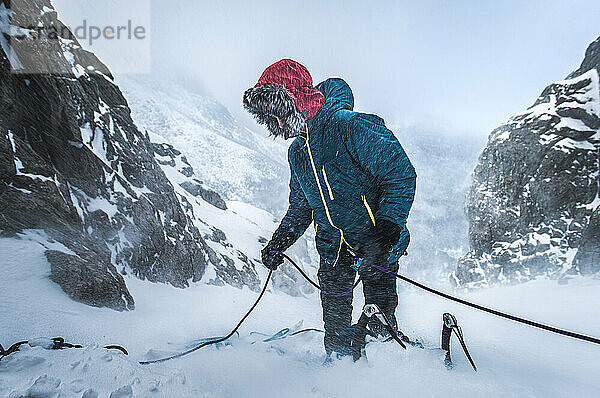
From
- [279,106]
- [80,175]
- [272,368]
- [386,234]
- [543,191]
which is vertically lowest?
[272,368]

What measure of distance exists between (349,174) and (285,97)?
29.8 inches

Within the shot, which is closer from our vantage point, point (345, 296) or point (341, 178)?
point (341, 178)

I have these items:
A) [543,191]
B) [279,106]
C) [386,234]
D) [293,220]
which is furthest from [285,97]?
[543,191]

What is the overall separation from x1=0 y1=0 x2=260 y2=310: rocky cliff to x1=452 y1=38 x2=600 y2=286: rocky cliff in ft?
63.6

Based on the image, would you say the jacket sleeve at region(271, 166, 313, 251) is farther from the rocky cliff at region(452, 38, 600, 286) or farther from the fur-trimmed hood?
the rocky cliff at region(452, 38, 600, 286)

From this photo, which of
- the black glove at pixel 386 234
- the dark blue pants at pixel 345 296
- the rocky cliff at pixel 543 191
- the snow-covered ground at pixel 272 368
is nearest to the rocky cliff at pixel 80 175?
the snow-covered ground at pixel 272 368

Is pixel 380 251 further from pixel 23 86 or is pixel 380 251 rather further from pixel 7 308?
pixel 23 86

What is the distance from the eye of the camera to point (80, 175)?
30.2 feet

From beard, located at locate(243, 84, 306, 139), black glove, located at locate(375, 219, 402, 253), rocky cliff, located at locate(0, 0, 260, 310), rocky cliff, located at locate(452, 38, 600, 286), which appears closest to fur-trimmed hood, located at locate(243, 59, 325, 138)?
beard, located at locate(243, 84, 306, 139)

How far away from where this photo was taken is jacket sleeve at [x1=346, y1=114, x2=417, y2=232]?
1.95 m

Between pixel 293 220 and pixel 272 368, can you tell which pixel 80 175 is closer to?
pixel 293 220

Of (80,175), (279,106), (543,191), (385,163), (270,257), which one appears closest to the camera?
(385,163)

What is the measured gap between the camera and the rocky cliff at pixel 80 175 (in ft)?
18.6

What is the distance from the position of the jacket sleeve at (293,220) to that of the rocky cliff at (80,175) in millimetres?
3397
